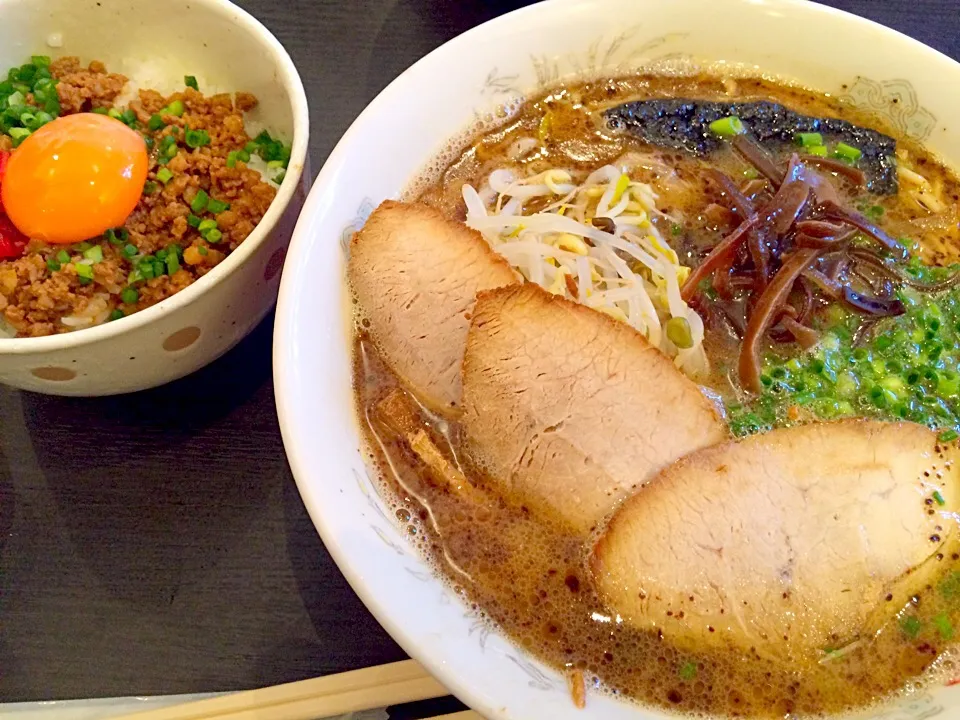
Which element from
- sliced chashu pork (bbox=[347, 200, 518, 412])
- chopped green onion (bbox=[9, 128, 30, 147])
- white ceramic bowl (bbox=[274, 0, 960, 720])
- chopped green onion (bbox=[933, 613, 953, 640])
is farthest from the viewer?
chopped green onion (bbox=[9, 128, 30, 147])

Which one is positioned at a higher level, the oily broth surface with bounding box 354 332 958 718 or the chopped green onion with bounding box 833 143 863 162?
the chopped green onion with bounding box 833 143 863 162

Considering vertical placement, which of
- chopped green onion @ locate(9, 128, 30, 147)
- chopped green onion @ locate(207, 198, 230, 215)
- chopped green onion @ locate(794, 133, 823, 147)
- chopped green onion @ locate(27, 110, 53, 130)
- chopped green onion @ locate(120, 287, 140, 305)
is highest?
chopped green onion @ locate(794, 133, 823, 147)

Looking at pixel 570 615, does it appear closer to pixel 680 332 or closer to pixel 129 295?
pixel 680 332

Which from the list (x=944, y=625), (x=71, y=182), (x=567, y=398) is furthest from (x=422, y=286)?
(x=944, y=625)

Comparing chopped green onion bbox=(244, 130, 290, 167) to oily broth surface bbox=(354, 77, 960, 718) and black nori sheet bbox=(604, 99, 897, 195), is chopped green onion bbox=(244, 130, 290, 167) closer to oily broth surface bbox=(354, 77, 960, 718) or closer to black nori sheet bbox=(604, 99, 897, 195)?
oily broth surface bbox=(354, 77, 960, 718)

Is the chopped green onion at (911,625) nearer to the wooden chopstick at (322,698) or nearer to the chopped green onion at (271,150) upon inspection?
the wooden chopstick at (322,698)

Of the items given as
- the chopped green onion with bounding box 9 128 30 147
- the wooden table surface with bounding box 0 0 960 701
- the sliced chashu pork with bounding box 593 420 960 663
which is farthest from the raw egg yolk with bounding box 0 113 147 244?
the sliced chashu pork with bounding box 593 420 960 663

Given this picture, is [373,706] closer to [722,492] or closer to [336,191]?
[722,492]
